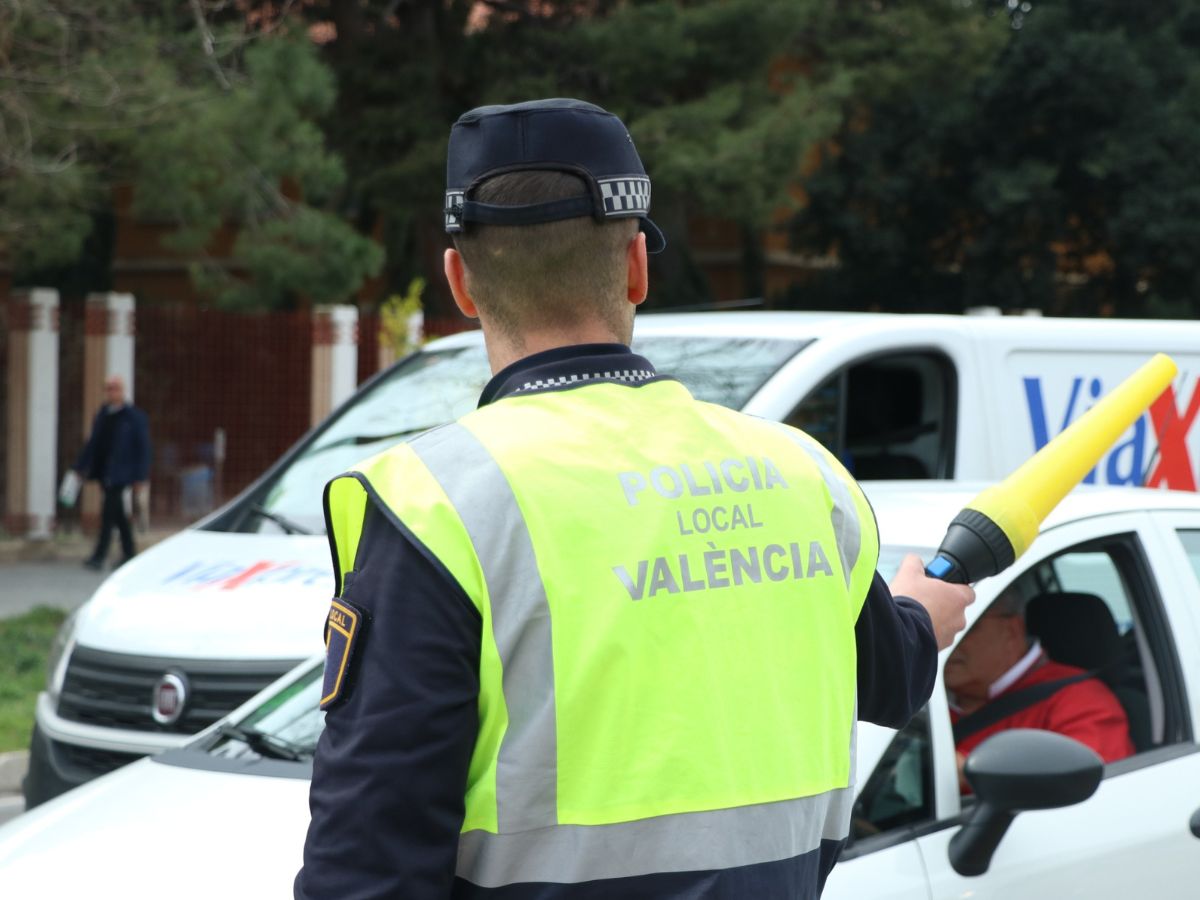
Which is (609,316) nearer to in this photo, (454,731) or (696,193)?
(454,731)

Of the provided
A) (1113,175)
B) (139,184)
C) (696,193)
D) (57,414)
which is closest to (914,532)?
(139,184)

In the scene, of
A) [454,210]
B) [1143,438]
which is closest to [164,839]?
[454,210]

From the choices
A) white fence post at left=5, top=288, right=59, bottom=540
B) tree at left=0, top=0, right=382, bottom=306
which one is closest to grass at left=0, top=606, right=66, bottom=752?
tree at left=0, top=0, right=382, bottom=306

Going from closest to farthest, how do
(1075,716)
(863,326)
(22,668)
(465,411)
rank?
(1075,716)
(863,326)
(465,411)
(22,668)

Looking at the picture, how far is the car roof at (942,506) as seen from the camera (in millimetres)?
3320

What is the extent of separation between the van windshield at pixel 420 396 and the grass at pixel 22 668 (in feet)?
6.57

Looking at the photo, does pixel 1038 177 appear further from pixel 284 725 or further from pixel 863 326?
pixel 284 725

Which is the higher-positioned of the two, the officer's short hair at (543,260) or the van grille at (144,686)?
the officer's short hair at (543,260)

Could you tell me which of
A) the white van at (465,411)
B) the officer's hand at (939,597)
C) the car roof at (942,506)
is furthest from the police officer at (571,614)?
the white van at (465,411)

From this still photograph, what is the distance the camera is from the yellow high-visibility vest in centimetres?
156

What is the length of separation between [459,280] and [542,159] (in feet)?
0.59

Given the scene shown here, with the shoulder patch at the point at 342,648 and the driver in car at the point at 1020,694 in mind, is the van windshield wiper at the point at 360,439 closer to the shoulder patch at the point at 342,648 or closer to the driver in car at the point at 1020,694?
the driver in car at the point at 1020,694

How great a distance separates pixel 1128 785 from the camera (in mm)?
3215

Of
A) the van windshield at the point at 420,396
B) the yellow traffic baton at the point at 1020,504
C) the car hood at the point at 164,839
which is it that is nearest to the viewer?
the yellow traffic baton at the point at 1020,504
